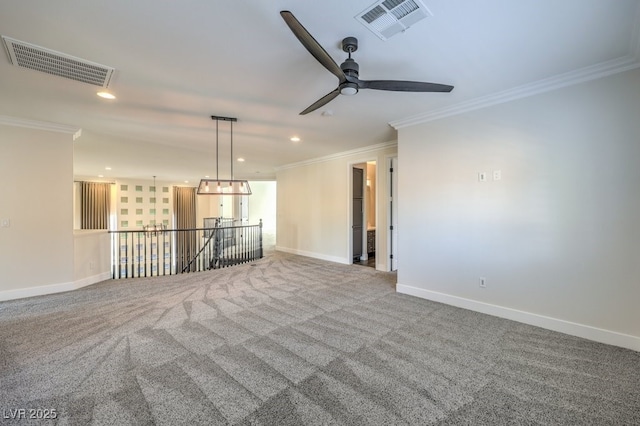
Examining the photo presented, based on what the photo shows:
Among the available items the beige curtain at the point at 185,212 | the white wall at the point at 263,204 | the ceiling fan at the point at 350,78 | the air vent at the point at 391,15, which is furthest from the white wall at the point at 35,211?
the white wall at the point at 263,204

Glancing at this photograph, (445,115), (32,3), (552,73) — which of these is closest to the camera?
(32,3)

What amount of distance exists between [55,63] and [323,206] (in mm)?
5217

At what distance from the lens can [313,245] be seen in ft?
23.3

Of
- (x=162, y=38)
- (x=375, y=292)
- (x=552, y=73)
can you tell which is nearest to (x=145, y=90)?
(x=162, y=38)

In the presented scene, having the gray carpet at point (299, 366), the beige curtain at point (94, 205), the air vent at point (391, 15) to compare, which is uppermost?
the air vent at point (391, 15)

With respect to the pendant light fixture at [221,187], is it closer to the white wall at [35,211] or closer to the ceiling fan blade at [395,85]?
the white wall at [35,211]

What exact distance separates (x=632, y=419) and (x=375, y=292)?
271 centimetres

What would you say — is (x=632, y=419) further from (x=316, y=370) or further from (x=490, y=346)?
(x=316, y=370)

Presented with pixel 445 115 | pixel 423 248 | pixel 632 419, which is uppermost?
pixel 445 115

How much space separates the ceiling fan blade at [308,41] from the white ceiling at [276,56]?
0.92ft

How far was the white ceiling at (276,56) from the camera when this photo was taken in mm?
1809

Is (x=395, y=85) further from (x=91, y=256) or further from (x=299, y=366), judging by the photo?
(x=91, y=256)

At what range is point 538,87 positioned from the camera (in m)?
2.91

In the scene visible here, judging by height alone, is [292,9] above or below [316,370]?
above
